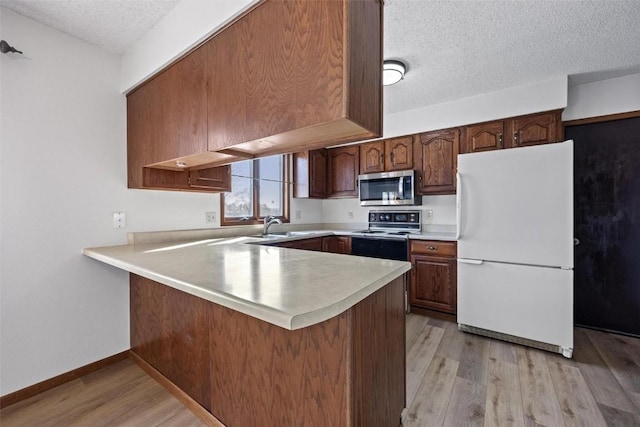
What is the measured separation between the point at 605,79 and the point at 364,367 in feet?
11.1

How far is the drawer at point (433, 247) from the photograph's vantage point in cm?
270

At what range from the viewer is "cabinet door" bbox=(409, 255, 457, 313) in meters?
2.71

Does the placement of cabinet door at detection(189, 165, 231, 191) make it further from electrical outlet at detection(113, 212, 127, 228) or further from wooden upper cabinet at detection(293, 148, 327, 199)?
wooden upper cabinet at detection(293, 148, 327, 199)

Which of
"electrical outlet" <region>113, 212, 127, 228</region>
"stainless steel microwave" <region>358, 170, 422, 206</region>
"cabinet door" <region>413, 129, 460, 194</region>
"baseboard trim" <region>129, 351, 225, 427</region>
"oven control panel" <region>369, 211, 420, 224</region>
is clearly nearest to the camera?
"baseboard trim" <region>129, 351, 225, 427</region>

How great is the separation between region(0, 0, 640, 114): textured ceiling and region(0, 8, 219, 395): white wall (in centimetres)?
26

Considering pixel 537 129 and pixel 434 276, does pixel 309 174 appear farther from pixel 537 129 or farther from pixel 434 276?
pixel 537 129

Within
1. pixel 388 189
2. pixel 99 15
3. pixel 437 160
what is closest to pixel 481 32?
pixel 437 160

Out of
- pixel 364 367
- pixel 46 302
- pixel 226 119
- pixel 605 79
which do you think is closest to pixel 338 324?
pixel 364 367

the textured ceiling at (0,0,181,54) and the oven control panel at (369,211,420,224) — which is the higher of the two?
the textured ceiling at (0,0,181,54)

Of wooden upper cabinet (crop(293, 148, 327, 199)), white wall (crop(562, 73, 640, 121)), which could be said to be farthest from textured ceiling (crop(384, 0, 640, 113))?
wooden upper cabinet (crop(293, 148, 327, 199))

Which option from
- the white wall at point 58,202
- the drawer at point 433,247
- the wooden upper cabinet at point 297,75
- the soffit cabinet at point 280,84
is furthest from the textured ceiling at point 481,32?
the drawer at point 433,247

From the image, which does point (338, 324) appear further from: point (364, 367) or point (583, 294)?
point (583, 294)

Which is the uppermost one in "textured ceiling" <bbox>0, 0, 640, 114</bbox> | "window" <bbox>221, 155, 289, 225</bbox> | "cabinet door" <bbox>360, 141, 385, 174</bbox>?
"textured ceiling" <bbox>0, 0, 640, 114</bbox>

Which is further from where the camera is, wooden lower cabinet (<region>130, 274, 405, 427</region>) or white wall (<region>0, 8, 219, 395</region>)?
white wall (<region>0, 8, 219, 395</region>)
